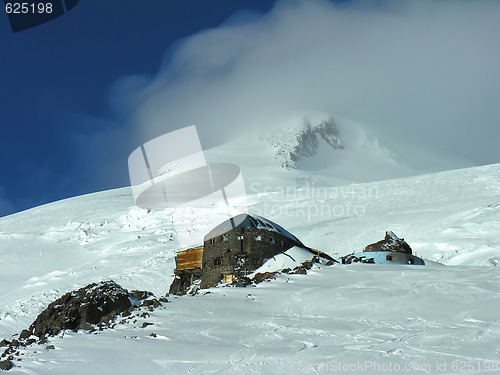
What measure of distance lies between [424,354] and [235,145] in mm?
132722

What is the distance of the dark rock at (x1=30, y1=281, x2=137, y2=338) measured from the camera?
1498cm

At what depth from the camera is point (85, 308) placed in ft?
49.9

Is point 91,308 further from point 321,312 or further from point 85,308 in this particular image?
point 321,312

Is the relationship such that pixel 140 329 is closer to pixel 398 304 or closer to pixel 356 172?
pixel 398 304

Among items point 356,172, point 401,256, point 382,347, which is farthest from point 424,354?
point 356,172

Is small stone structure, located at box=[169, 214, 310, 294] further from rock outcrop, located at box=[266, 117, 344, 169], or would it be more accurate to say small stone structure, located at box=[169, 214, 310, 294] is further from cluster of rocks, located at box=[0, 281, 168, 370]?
rock outcrop, located at box=[266, 117, 344, 169]

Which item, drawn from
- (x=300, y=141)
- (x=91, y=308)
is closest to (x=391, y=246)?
(x=91, y=308)

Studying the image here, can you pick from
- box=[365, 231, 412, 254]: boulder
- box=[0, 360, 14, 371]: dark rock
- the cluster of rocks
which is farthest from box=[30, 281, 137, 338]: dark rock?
box=[365, 231, 412, 254]: boulder

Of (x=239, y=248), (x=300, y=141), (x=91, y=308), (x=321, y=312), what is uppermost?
(x=300, y=141)

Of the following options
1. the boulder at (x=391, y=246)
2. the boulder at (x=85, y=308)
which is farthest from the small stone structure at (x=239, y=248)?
the boulder at (x=85, y=308)

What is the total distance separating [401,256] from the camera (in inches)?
1140

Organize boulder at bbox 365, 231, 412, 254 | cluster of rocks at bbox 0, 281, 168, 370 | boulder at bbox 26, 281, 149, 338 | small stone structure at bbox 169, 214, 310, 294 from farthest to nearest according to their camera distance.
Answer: boulder at bbox 365, 231, 412, 254 → small stone structure at bbox 169, 214, 310, 294 → boulder at bbox 26, 281, 149, 338 → cluster of rocks at bbox 0, 281, 168, 370

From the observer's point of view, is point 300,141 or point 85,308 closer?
point 85,308

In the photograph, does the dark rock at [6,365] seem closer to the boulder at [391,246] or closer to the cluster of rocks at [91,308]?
the cluster of rocks at [91,308]
